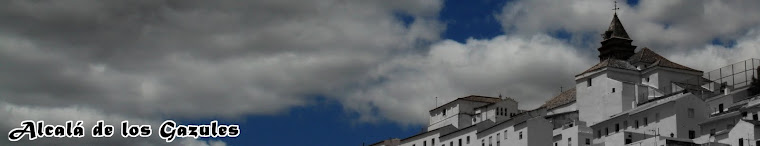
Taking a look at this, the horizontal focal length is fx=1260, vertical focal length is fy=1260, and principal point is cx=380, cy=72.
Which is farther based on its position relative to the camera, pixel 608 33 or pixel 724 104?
pixel 608 33

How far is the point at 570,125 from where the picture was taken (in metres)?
104

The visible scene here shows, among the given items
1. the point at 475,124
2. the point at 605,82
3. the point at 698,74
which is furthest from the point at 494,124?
the point at 698,74

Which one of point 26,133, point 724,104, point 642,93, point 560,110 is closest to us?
point 26,133

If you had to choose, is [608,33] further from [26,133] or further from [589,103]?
[26,133]

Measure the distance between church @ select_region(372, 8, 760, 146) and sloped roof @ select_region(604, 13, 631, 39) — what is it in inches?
44.4

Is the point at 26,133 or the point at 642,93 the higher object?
the point at 642,93

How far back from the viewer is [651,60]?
114 m

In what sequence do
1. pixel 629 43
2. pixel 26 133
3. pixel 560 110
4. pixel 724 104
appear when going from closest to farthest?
pixel 26 133
pixel 724 104
pixel 560 110
pixel 629 43

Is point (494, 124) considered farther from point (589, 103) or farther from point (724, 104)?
point (724, 104)

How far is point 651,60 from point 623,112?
44.4ft

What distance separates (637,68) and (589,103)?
7.70 m

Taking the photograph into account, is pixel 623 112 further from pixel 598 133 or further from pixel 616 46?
pixel 616 46

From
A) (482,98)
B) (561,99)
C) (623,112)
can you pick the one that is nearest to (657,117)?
(623,112)

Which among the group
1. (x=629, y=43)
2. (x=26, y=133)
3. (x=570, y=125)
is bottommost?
(x=26, y=133)
